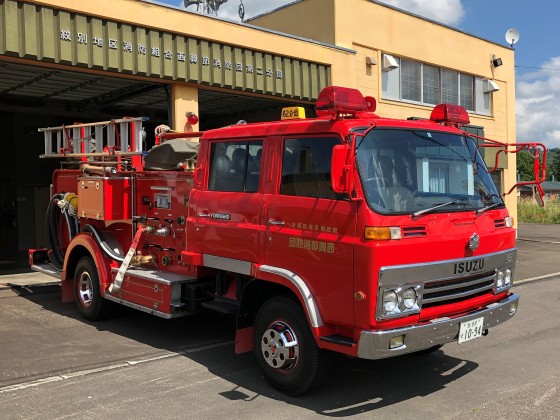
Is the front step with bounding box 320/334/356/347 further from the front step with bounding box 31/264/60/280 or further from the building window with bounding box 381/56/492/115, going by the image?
the building window with bounding box 381/56/492/115

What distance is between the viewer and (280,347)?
4949mm

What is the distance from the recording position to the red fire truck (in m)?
4.41

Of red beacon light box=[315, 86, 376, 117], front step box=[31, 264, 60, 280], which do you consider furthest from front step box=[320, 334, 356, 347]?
front step box=[31, 264, 60, 280]

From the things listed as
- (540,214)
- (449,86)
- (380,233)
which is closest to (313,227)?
(380,233)

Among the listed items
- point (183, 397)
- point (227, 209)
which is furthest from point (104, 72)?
point (183, 397)

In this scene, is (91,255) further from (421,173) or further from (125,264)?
(421,173)

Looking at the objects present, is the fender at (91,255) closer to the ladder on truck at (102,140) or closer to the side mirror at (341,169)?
the ladder on truck at (102,140)

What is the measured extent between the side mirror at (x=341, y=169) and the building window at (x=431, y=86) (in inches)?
450

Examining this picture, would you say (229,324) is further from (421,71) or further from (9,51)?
(421,71)

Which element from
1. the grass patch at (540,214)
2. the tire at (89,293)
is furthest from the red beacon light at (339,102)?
the grass patch at (540,214)

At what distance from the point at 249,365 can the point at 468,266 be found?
248 cm

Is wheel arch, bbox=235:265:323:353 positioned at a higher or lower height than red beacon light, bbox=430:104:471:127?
lower

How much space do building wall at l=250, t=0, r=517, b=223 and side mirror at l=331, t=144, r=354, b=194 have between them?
10.0 m

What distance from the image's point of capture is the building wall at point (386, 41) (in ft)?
46.6
